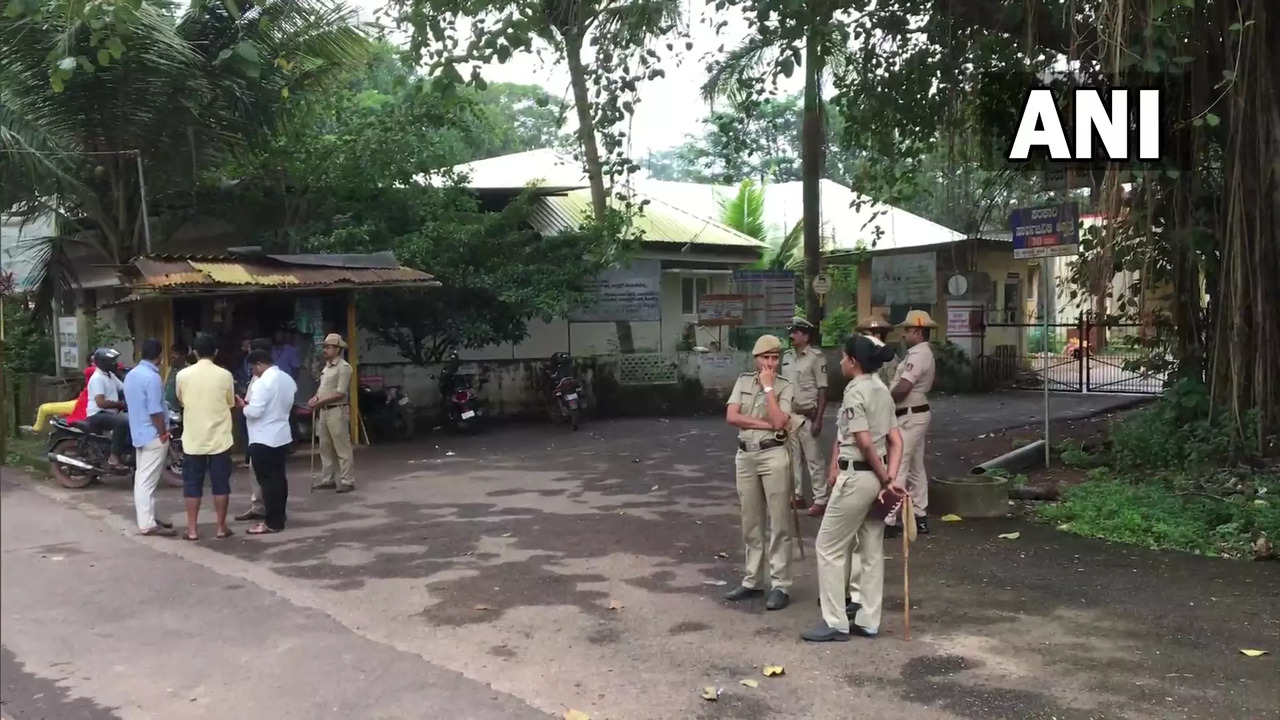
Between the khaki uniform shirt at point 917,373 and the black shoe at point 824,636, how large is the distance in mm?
2782

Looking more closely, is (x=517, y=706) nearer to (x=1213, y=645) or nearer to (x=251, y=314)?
(x=1213, y=645)

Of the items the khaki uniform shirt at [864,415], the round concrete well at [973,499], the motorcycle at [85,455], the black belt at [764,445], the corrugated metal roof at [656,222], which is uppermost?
the corrugated metal roof at [656,222]

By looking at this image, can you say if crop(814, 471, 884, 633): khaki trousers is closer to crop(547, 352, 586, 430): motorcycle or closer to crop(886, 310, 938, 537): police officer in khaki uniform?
crop(886, 310, 938, 537): police officer in khaki uniform

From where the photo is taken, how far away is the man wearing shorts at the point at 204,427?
25.9 ft

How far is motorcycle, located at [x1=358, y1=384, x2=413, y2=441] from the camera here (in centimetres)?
1398

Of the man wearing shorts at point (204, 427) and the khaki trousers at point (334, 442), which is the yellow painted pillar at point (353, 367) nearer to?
the khaki trousers at point (334, 442)

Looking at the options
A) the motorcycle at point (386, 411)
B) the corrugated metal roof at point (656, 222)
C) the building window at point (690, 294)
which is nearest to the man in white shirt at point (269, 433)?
the motorcycle at point (386, 411)

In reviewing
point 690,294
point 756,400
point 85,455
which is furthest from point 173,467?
point 690,294

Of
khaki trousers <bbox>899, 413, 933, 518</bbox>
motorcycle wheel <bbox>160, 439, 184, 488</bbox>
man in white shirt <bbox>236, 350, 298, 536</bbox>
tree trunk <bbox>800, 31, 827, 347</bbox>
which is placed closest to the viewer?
khaki trousers <bbox>899, 413, 933, 518</bbox>

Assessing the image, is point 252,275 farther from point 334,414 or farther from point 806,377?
point 806,377

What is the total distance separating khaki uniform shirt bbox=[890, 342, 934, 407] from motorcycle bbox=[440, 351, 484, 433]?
25.9 ft

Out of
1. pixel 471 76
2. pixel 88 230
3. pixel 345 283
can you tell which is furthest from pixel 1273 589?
pixel 88 230

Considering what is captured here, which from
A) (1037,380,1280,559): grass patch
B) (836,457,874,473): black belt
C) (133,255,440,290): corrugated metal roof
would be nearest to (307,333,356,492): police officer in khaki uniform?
(133,255,440,290): corrugated metal roof

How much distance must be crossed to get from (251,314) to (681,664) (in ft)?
33.7
